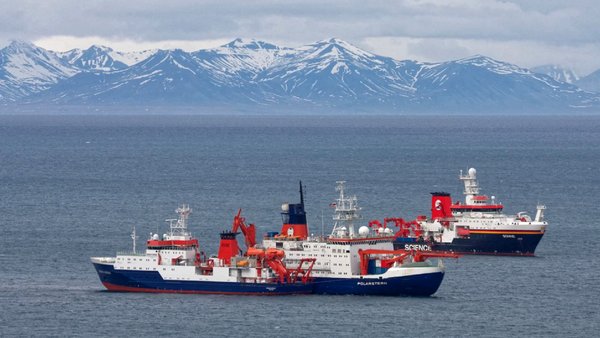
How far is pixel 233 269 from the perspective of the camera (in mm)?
106312

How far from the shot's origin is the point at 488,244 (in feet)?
441

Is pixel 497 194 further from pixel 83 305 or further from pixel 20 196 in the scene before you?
pixel 83 305

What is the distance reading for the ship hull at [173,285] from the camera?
105 meters

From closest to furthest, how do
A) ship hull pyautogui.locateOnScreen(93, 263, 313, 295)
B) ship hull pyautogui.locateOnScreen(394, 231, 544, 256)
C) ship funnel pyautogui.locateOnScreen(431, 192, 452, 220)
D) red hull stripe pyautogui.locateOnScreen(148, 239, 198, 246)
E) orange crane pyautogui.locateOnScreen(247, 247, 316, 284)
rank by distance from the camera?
orange crane pyautogui.locateOnScreen(247, 247, 316, 284)
ship hull pyautogui.locateOnScreen(93, 263, 313, 295)
red hull stripe pyautogui.locateOnScreen(148, 239, 198, 246)
ship hull pyautogui.locateOnScreen(394, 231, 544, 256)
ship funnel pyautogui.locateOnScreen(431, 192, 452, 220)

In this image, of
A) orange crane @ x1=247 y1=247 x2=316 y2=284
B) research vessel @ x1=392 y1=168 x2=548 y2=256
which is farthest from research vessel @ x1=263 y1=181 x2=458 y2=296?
research vessel @ x1=392 y1=168 x2=548 y2=256

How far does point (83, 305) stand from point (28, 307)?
3710 mm

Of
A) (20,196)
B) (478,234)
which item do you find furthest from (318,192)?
(478,234)

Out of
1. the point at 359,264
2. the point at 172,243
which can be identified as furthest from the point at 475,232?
the point at 172,243

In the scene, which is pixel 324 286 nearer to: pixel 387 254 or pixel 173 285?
pixel 387 254

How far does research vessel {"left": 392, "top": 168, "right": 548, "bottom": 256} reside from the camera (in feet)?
436

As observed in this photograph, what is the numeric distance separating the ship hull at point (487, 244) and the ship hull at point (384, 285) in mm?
27415

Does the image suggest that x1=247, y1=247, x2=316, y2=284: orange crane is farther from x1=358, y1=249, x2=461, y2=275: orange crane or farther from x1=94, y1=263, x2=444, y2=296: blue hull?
x1=358, y1=249, x2=461, y2=275: orange crane

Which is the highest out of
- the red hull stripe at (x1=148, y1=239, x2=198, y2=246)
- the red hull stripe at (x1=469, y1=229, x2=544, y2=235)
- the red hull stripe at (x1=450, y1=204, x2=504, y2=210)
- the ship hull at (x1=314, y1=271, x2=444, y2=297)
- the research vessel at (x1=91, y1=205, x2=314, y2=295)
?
the red hull stripe at (x1=450, y1=204, x2=504, y2=210)

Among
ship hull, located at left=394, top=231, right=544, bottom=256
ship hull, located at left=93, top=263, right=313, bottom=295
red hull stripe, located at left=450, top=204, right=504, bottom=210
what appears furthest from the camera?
red hull stripe, located at left=450, top=204, right=504, bottom=210
